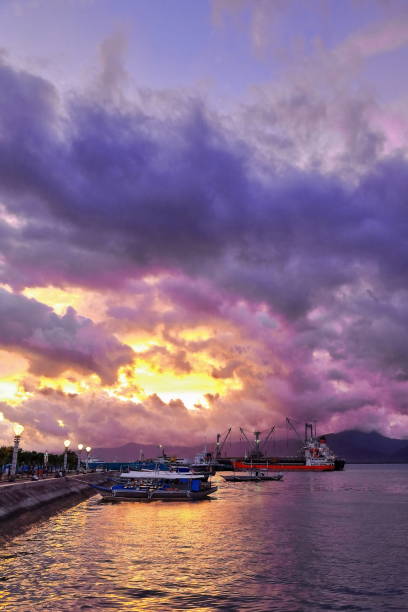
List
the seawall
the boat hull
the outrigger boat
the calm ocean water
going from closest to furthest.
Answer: the calm ocean water < the seawall < the boat hull < the outrigger boat

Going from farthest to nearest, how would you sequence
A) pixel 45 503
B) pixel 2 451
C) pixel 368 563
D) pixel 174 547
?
1. pixel 2 451
2. pixel 45 503
3. pixel 174 547
4. pixel 368 563

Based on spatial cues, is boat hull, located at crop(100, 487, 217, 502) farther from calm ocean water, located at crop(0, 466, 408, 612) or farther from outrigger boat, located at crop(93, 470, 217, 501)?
calm ocean water, located at crop(0, 466, 408, 612)

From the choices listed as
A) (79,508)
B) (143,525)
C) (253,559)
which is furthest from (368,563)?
(79,508)

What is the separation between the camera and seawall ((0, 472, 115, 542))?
60.3 metres

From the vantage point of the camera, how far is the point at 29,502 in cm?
7225

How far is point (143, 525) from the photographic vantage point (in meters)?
75.2

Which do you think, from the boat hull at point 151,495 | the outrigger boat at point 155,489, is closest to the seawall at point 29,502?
the boat hull at point 151,495

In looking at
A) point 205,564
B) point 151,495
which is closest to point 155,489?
point 151,495

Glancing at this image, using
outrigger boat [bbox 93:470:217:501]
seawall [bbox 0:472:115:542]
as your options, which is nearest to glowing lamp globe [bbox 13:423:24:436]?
seawall [bbox 0:472:115:542]

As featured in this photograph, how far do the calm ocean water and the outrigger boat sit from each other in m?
28.8

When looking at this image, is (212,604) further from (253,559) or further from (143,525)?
(143,525)

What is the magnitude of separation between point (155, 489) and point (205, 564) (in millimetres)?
73414

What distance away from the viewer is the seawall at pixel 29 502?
6031 cm

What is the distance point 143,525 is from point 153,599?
43228mm
